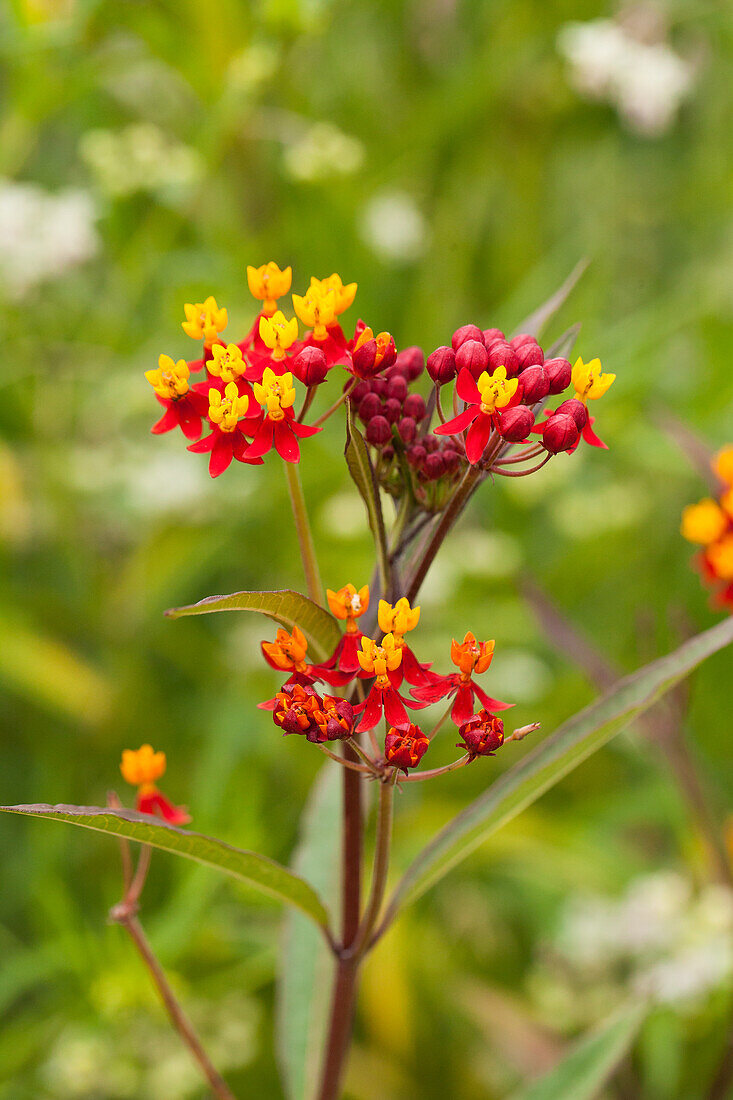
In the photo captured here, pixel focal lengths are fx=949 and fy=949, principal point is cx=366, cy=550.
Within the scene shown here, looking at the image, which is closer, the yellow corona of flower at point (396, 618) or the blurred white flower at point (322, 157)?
the yellow corona of flower at point (396, 618)

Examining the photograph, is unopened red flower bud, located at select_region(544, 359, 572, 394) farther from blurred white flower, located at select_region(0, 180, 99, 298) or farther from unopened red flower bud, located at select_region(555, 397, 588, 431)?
blurred white flower, located at select_region(0, 180, 99, 298)

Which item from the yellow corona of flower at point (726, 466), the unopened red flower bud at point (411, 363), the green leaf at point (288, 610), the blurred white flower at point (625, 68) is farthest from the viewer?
the blurred white flower at point (625, 68)

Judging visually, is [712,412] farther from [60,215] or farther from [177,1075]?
[177,1075]

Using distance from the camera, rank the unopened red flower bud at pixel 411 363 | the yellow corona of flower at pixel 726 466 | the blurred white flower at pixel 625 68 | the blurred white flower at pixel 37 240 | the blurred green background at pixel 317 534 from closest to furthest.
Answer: the unopened red flower bud at pixel 411 363
the yellow corona of flower at pixel 726 466
the blurred green background at pixel 317 534
the blurred white flower at pixel 37 240
the blurred white flower at pixel 625 68

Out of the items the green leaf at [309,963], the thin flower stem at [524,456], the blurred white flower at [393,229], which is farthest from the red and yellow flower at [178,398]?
the blurred white flower at [393,229]

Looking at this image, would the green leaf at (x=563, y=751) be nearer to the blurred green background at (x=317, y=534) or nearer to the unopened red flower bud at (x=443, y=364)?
the unopened red flower bud at (x=443, y=364)

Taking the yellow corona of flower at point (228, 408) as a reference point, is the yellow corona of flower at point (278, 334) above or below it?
above

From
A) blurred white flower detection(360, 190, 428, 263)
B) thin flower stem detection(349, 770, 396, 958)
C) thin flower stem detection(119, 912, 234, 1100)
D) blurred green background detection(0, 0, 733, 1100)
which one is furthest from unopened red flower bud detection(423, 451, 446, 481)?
blurred white flower detection(360, 190, 428, 263)

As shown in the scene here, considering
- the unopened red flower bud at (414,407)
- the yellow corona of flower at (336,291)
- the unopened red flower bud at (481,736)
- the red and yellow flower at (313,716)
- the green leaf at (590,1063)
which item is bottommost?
the green leaf at (590,1063)
